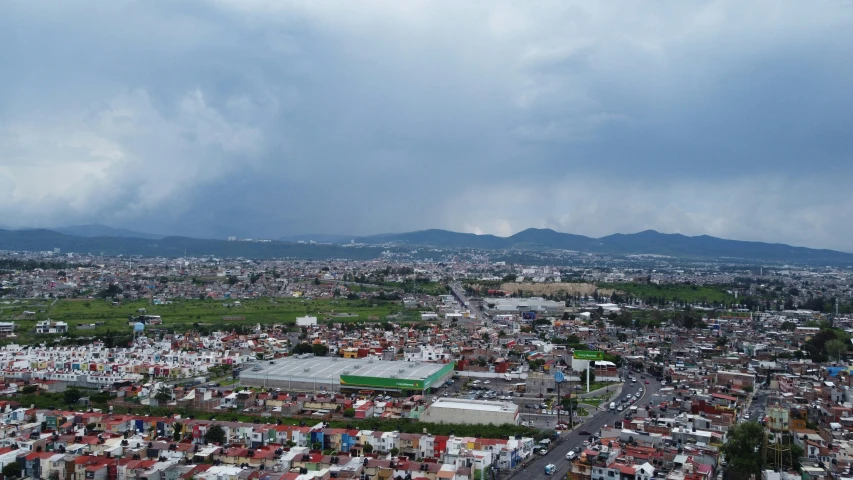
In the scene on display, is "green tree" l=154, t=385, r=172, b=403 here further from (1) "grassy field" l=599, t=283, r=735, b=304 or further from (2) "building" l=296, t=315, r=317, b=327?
(1) "grassy field" l=599, t=283, r=735, b=304

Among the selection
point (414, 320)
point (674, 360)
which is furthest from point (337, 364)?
point (414, 320)

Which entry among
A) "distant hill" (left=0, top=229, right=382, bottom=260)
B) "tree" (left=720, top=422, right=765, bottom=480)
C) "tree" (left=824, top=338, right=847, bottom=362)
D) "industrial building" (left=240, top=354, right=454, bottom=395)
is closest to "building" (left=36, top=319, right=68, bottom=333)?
"industrial building" (left=240, top=354, right=454, bottom=395)

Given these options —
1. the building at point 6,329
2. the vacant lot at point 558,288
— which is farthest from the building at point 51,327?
the vacant lot at point 558,288

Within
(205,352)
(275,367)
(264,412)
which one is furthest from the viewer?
(205,352)

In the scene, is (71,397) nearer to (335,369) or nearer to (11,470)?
(11,470)

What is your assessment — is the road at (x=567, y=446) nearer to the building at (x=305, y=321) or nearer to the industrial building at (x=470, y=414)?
the industrial building at (x=470, y=414)

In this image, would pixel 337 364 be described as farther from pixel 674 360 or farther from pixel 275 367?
pixel 674 360
